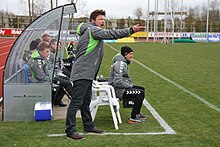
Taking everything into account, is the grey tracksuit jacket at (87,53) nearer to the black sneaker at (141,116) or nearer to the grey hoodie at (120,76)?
the grey hoodie at (120,76)

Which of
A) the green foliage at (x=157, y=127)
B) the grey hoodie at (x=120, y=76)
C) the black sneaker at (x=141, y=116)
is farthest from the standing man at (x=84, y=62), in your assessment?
the black sneaker at (x=141, y=116)

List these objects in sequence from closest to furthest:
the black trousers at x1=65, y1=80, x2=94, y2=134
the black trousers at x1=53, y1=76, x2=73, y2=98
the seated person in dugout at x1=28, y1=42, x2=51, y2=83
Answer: the black trousers at x1=65, y1=80, x2=94, y2=134 < the seated person in dugout at x1=28, y1=42, x2=51, y2=83 < the black trousers at x1=53, y1=76, x2=73, y2=98

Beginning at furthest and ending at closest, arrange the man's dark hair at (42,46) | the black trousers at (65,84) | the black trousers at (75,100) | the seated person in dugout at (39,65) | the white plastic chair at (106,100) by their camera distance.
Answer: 1. the black trousers at (65,84)
2. the man's dark hair at (42,46)
3. the seated person in dugout at (39,65)
4. the white plastic chair at (106,100)
5. the black trousers at (75,100)

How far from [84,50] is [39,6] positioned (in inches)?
1886

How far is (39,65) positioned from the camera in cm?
799

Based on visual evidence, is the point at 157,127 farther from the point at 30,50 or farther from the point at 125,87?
the point at 30,50

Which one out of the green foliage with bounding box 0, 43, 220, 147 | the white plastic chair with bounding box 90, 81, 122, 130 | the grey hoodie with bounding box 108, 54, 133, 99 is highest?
the grey hoodie with bounding box 108, 54, 133, 99

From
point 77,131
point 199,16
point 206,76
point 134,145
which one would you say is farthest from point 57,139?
point 199,16

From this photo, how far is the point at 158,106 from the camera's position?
9164mm

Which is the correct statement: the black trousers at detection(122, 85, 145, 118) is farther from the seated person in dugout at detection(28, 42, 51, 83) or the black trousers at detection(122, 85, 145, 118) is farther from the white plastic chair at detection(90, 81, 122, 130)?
the seated person in dugout at detection(28, 42, 51, 83)

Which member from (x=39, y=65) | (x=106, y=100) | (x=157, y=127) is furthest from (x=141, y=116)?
(x=39, y=65)

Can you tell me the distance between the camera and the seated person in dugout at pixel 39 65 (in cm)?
782

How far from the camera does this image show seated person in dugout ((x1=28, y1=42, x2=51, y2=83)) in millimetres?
7820

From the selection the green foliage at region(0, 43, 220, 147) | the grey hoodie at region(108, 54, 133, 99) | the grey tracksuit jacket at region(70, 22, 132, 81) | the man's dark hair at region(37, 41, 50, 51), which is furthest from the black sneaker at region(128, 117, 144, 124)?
the man's dark hair at region(37, 41, 50, 51)
